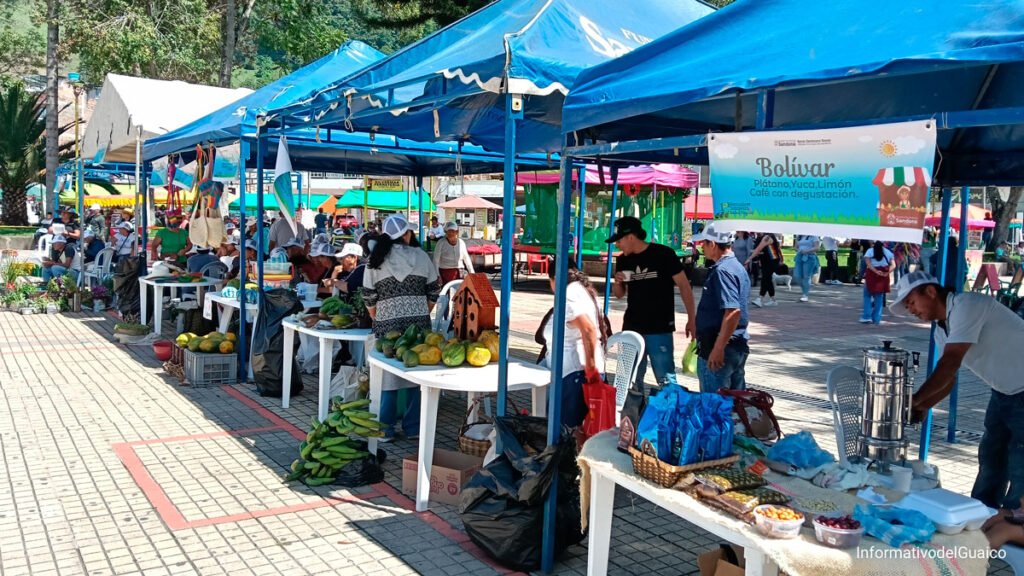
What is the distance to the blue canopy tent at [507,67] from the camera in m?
4.96

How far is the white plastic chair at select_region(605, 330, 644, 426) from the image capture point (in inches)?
208

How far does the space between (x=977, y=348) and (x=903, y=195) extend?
151 centimetres

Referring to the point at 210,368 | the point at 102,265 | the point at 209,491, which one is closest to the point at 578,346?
the point at 209,491

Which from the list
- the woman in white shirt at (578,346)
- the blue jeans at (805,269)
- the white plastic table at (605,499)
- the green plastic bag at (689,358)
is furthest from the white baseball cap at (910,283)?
the blue jeans at (805,269)

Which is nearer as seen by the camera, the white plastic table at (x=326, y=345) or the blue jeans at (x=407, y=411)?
the blue jeans at (x=407, y=411)

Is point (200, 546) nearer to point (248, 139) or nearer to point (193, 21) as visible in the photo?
point (248, 139)

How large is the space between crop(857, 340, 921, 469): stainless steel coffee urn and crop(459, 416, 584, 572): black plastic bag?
160cm

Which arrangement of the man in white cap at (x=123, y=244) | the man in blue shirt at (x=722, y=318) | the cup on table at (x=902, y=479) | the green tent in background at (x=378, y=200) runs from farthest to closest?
the green tent in background at (x=378, y=200)
the man in white cap at (x=123, y=244)
the man in blue shirt at (x=722, y=318)
the cup on table at (x=902, y=479)

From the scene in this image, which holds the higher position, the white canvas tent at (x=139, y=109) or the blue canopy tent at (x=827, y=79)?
the white canvas tent at (x=139, y=109)

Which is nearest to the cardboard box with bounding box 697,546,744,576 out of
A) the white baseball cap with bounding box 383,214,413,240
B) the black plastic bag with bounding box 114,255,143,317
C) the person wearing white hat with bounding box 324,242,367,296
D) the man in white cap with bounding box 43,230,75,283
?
the white baseball cap with bounding box 383,214,413,240

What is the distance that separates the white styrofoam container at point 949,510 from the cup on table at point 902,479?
18cm

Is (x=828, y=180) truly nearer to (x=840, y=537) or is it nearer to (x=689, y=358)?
(x=840, y=537)

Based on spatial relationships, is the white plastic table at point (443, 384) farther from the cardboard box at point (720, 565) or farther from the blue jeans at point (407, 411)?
the cardboard box at point (720, 565)

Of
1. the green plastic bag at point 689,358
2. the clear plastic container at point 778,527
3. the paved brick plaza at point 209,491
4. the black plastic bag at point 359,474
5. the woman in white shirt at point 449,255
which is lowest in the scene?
the paved brick plaza at point 209,491
